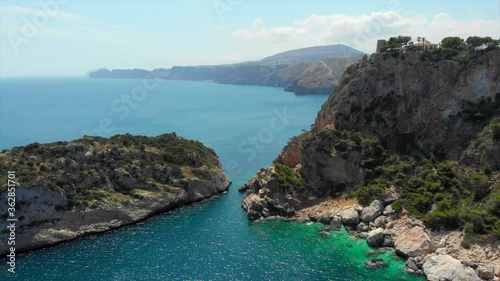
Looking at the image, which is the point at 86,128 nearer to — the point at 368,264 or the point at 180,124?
the point at 180,124

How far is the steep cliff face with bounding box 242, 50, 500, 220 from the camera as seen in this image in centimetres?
6581

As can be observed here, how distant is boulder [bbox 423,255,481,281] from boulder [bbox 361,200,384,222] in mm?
13381

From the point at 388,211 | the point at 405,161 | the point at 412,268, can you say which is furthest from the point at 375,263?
the point at 405,161

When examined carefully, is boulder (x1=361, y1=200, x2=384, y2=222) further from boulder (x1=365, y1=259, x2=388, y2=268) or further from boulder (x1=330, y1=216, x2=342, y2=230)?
boulder (x1=365, y1=259, x2=388, y2=268)

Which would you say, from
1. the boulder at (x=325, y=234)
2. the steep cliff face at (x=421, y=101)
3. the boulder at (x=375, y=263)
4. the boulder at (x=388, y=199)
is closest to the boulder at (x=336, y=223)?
the boulder at (x=325, y=234)

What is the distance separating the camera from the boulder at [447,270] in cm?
4328

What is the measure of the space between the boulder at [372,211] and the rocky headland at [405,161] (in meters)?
0.14

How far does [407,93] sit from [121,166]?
49241mm

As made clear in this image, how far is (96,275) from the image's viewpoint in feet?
155

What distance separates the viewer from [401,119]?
Answer: 238ft

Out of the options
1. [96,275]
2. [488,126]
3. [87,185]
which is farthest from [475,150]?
[87,185]

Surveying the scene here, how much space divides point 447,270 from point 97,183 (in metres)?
50.4

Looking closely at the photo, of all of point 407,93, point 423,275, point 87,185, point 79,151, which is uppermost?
point 407,93

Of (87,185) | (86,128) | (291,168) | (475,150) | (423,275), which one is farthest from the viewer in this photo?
(86,128)
